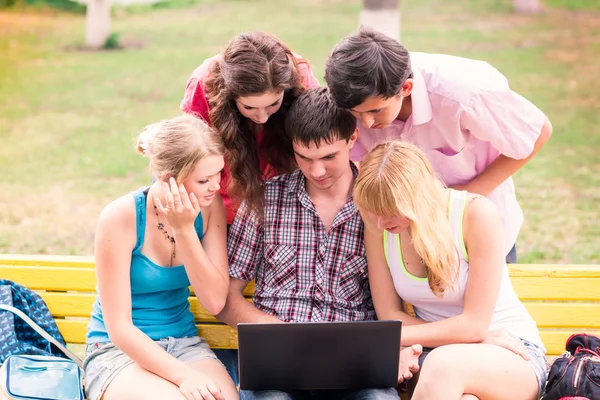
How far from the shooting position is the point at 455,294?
3.00 meters

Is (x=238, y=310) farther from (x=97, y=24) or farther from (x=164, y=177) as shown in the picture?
(x=97, y=24)

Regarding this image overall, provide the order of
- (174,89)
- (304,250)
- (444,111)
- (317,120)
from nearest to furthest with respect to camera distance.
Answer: (317,120), (444,111), (304,250), (174,89)

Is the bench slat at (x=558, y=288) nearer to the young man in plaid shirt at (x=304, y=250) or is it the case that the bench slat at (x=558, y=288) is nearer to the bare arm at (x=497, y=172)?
the bare arm at (x=497, y=172)

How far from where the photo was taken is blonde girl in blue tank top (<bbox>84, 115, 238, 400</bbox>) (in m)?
2.95

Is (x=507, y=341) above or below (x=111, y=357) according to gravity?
above

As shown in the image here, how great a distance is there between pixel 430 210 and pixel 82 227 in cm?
475

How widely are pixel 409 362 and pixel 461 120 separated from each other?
960 millimetres

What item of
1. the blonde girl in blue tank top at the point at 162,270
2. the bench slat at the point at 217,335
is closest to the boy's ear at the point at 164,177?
the blonde girl in blue tank top at the point at 162,270

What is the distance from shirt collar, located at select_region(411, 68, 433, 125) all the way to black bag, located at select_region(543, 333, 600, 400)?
3.45 ft

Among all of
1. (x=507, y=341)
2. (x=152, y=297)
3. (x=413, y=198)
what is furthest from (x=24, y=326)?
(x=507, y=341)

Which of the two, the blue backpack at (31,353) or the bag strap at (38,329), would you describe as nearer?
the blue backpack at (31,353)

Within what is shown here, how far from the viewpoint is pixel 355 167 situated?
333 cm

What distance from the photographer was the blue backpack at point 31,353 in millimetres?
2936

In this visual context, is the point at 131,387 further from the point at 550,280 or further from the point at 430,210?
the point at 550,280
